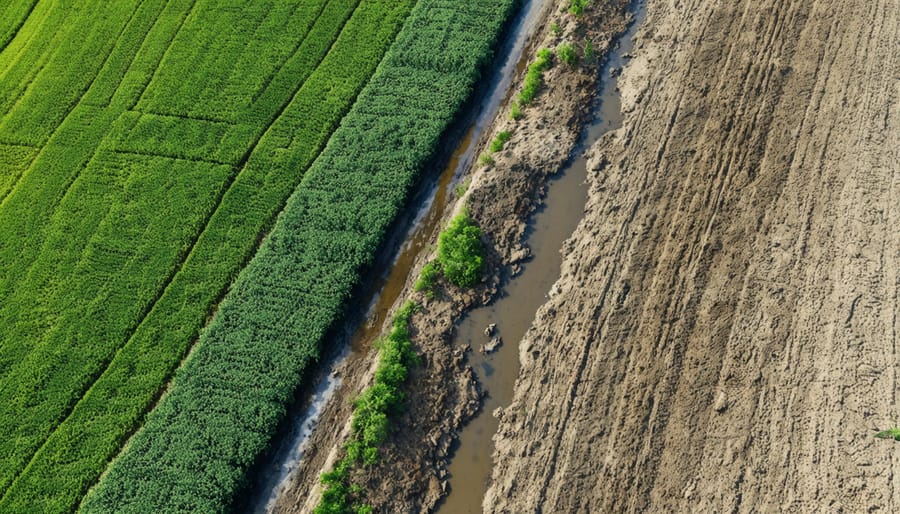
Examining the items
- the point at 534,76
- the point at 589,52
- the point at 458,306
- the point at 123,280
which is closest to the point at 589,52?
the point at 589,52

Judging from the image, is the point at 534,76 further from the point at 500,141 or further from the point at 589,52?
the point at 500,141

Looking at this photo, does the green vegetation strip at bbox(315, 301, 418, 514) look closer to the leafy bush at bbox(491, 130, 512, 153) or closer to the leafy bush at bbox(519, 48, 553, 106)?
the leafy bush at bbox(491, 130, 512, 153)

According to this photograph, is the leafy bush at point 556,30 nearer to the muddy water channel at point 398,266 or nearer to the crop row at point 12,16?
the muddy water channel at point 398,266

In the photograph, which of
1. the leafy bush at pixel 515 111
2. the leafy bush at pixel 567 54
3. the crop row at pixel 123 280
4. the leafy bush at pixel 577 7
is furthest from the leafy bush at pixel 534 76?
the crop row at pixel 123 280

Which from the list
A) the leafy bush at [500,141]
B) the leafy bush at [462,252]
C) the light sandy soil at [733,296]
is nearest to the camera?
the light sandy soil at [733,296]

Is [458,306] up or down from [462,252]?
down

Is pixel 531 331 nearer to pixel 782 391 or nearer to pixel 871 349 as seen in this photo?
pixel 782 391

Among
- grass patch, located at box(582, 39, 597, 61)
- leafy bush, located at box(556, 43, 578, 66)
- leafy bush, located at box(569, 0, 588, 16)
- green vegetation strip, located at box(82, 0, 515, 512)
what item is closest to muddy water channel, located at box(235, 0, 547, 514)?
green vegetation strip, located at box(82, 0, 515, 512)
